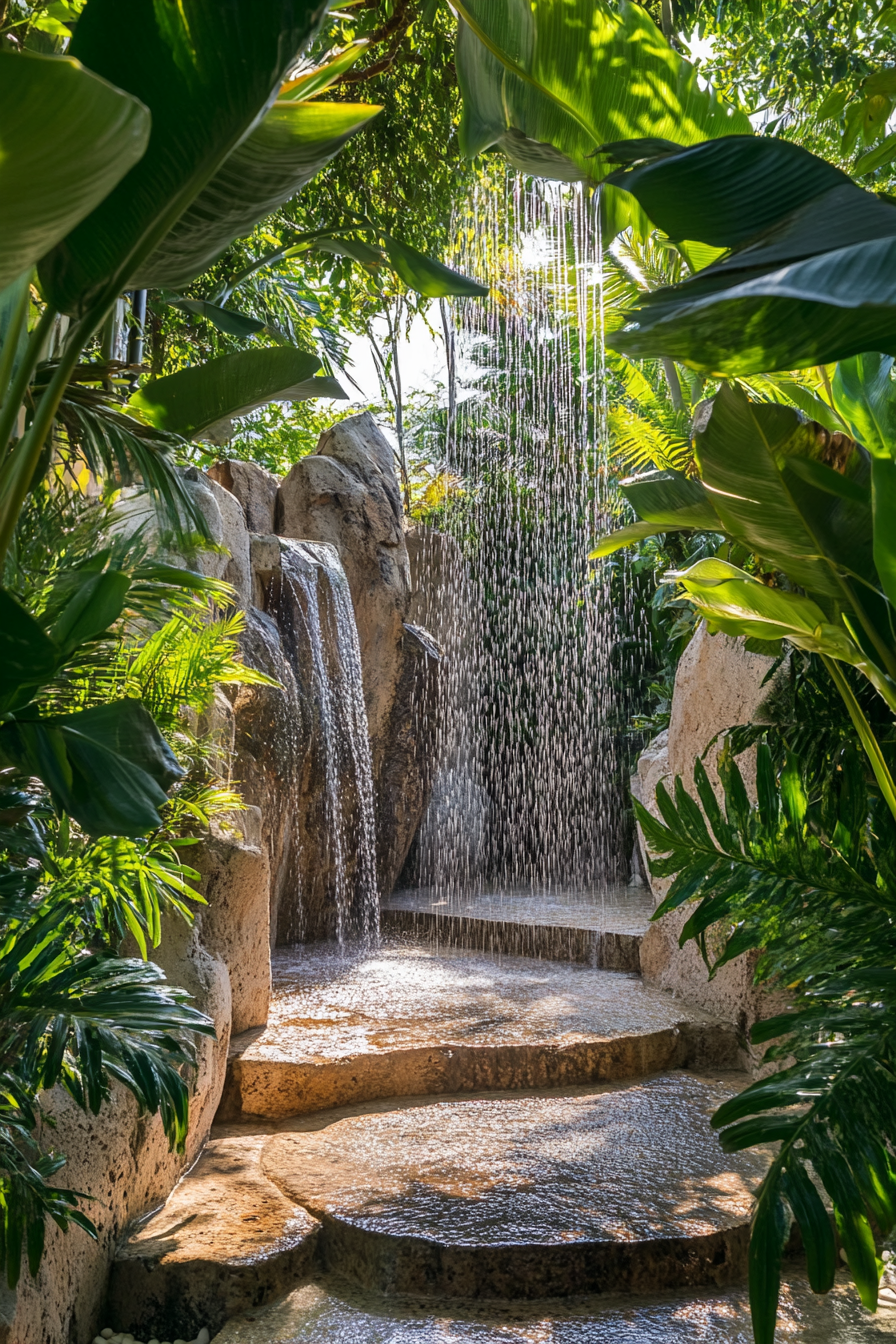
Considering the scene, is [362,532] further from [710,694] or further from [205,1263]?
[205,1263]

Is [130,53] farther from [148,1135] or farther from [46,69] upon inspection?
[148,1135]

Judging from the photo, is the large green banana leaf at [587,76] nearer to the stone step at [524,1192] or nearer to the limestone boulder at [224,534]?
the limestone boulder at [224,534]

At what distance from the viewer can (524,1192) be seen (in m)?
3.04

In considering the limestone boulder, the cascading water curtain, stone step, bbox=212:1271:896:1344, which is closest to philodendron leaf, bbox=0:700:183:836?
stone step, bbox=212:1271:896:1344

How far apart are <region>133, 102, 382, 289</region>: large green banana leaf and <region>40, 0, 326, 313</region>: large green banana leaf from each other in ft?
0.54

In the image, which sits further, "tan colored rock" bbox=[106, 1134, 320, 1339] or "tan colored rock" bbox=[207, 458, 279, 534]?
"tan colored rock" bbox=[207, 458, 279, 534]

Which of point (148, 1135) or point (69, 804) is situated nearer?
point (69, 804)

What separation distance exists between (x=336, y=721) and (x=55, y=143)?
6.55 metres

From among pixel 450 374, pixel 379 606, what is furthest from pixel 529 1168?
pixel 450 374

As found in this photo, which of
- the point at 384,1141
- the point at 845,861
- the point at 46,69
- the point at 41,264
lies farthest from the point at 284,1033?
the point at 46,69

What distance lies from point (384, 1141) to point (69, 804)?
2.70 meters

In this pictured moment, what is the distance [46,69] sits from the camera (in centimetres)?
83

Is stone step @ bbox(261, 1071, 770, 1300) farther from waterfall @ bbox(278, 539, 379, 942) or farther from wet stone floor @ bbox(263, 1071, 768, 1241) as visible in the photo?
waterfall @ bbox(278, 539, 379, 942)

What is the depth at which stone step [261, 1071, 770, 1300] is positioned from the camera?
2705mm
